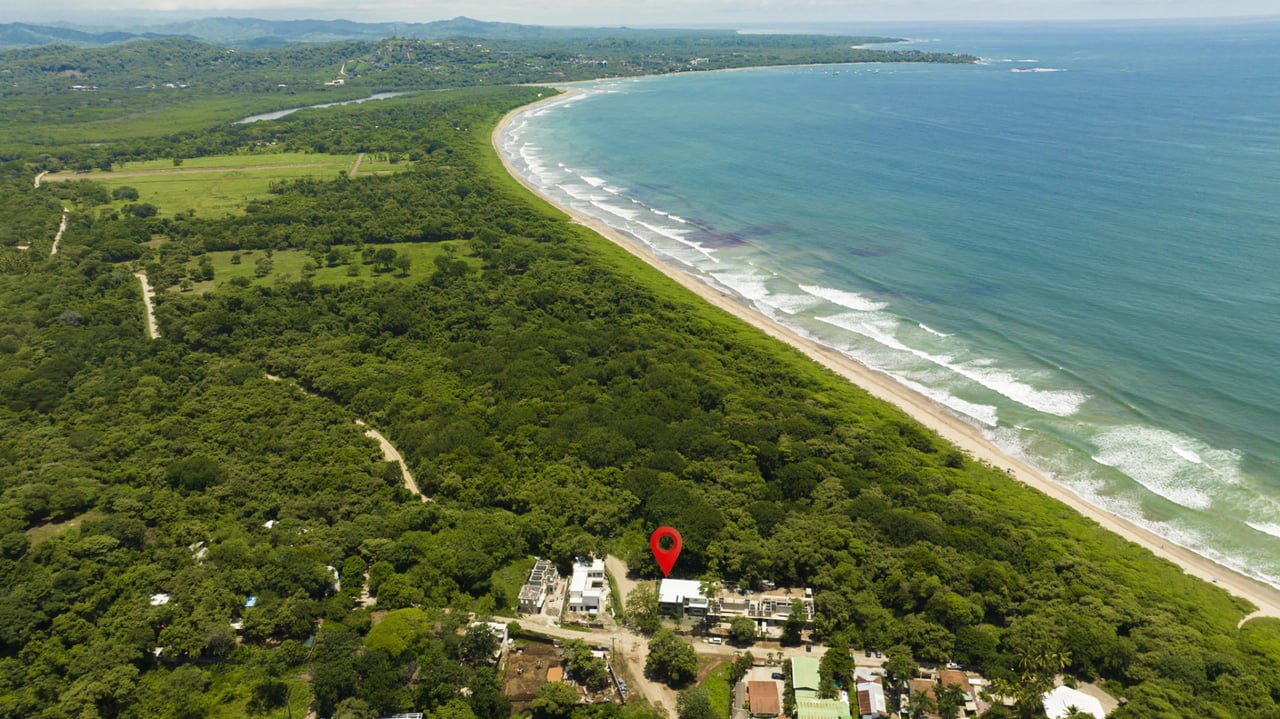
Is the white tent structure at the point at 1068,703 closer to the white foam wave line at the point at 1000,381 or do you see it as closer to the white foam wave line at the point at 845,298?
the white foam wave line at the point at 1000,381

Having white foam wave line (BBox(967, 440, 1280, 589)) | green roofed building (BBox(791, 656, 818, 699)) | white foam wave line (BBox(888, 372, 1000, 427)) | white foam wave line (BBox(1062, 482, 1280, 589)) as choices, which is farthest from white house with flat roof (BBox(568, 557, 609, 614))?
white foam wave line (BBox(888, 372, 1000, 427))

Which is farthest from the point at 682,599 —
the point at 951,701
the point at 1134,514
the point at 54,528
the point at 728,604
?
the point at 54,528

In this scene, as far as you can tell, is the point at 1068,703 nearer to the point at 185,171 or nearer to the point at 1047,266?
the point at 1047,266

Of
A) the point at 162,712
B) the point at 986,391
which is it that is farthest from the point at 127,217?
the point at 986,391

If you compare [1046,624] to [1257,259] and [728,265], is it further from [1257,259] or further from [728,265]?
[1257,259]

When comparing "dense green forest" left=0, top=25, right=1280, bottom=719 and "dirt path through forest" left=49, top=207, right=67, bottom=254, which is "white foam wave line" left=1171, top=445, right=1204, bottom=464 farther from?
"dirt path through forest" left=49, top=207, right=67, bottom=254

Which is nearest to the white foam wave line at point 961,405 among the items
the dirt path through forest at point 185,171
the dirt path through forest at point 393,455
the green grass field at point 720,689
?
the green grass field at point 720,689
